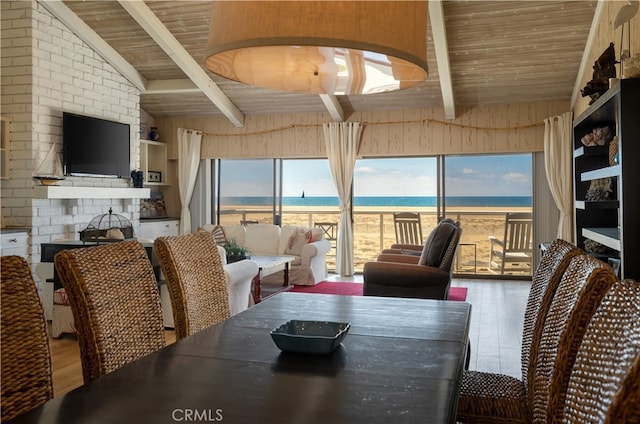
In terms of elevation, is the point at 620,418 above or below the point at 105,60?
below

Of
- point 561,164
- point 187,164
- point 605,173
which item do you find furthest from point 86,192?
point 561,164

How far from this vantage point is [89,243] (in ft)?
16.0

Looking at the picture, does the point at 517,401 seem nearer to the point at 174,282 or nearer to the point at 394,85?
the point at 394,85

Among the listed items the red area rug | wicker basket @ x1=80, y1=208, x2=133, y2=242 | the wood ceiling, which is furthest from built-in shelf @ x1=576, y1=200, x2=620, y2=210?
wicker basket @ x1=80, y1=208, x2=133, y2=242

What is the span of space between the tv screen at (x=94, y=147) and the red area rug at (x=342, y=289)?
286 cm

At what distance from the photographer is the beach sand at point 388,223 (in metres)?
8.22

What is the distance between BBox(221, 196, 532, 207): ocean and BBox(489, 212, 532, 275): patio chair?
0.77 feet

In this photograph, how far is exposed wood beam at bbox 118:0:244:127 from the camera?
5922mm

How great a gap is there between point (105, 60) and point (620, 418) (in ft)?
24.7

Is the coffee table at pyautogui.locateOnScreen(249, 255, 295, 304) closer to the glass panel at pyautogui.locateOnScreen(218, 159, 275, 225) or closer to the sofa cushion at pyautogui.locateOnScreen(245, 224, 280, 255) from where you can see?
the sofa cushion at pyautogui.locateOnScreen(245, 224, 280, 255)

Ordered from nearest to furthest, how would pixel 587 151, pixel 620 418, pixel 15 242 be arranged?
1. pixel 620 418
2. pixel 587 151
3. pixel 15 242

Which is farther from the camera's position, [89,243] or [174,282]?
[89,243]

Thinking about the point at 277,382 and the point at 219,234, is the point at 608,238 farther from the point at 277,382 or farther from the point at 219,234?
the point at 219,234

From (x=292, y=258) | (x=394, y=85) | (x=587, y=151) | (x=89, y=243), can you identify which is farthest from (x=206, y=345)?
(x=292, y=258)
